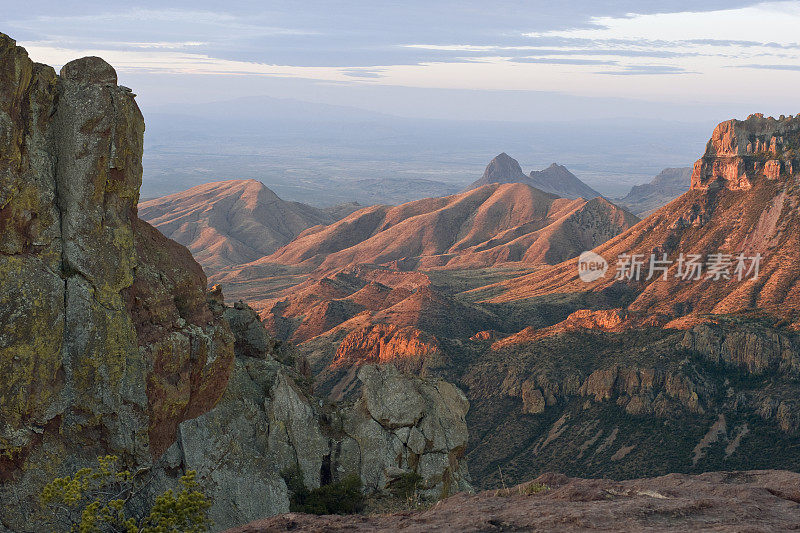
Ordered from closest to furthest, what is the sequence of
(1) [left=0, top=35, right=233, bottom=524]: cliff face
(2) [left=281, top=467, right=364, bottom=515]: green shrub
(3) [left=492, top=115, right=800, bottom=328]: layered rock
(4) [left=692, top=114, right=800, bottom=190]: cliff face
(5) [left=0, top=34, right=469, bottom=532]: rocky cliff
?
(1) [left=0, top=35, right=233, bottom=524]: cliff face → (5) [left=0, top=34, right=469, bottom=532]: rocky cliff → (2) [left=281, top=467, right=364, bottom=515]: green shrub → (3) [left=492, top=115, right=800, bottom=328]: layered rock → (4) [left=692, top=114, right=800, bottom=190]: cliff face

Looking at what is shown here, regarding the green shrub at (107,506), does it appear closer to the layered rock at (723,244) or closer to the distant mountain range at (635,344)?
the distant mountain range at (635,344)

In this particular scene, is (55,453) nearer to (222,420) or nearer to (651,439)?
(222,420)

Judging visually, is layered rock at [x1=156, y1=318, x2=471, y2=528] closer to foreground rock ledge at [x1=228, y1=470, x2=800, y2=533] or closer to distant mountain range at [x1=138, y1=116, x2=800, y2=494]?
foreground rock ledge at [x1=228, y1=470, x2=800, y2=533]

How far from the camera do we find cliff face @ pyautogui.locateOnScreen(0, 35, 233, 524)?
98.1 feet

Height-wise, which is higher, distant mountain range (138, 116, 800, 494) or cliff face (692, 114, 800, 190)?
cliff face (692, 114, 800, 190)

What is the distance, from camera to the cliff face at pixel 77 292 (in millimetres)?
29906

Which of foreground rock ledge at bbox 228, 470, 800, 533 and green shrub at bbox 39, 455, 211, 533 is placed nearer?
foreground rock ledge at bbox 228, 470, 800, 533

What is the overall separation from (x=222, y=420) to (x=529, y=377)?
66.9 meters

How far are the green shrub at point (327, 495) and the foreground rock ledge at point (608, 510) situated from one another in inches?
419

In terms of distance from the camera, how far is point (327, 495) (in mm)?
38469

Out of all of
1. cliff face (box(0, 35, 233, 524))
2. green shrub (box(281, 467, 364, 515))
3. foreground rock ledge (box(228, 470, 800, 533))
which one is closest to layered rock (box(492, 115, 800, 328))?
green shrub (box(281, 467, 364, 515))

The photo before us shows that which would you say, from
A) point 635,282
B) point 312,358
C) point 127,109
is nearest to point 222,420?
point 127,109

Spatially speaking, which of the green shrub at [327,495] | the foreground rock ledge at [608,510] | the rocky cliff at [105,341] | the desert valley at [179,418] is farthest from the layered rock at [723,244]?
the rocky cliff at [105,341]

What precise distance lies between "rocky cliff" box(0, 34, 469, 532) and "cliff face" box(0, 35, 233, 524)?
0.20ft
